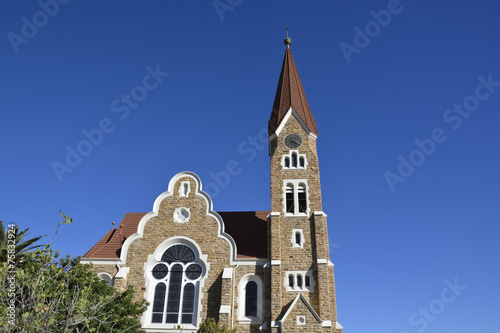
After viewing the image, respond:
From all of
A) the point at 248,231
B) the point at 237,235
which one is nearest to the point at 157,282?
the point at 237,235

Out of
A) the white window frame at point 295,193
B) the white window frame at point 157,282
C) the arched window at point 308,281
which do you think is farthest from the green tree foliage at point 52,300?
the white window frame at point 295,193

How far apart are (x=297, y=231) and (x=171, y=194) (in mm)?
8665

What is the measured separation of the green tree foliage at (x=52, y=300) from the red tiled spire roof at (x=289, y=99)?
16299 mm

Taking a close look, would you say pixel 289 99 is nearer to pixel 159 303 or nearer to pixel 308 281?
pixel 308 281

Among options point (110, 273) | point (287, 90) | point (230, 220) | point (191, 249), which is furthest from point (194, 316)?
point (287, 90)

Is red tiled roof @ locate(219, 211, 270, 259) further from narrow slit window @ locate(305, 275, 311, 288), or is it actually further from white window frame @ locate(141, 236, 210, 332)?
narrow slit window @ locate(305, 275, 311, 288)

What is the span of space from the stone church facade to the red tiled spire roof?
149 centimetres

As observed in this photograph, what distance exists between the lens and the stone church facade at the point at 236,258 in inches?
901

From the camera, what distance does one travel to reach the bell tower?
72.7ft

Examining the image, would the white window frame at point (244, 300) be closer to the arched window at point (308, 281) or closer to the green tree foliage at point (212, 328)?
the arched window at point (308, 281)

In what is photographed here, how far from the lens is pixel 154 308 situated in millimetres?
24000

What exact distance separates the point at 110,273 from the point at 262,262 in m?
9.30

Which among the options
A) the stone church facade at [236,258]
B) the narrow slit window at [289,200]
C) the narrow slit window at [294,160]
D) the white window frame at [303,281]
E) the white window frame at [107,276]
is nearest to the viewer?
the stone church facade at [236,258]

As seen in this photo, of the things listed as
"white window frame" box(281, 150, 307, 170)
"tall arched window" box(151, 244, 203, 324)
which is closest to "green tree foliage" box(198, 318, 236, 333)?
"tall arched window" box(151, 244, 203, 324)
